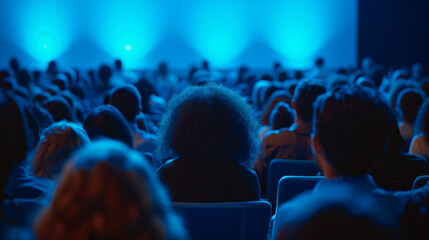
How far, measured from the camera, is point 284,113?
4.08 metres

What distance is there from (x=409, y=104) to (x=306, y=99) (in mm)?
1224

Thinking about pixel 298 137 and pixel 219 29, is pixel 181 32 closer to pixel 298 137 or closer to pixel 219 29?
pixel 219 29

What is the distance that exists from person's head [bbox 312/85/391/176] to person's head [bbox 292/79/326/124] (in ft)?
5.84

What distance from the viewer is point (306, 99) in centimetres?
358

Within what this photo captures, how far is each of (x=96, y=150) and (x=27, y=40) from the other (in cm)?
1793

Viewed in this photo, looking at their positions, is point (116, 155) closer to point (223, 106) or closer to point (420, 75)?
point (223, 106)

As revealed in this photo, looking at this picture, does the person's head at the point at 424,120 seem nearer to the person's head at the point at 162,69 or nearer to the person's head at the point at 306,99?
the person's head at the point at 306,99

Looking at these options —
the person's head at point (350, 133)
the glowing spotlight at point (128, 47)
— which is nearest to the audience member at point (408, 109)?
the person's head at point (350, 133)

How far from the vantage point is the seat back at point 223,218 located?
6.46ft

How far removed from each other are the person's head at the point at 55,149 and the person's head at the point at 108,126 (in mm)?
602

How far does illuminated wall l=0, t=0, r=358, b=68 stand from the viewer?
1708 cm

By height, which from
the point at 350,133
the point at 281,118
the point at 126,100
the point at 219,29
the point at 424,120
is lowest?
the point at 219,29

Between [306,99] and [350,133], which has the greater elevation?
[350,133]

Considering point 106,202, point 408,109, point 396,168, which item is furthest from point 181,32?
point 106,202
